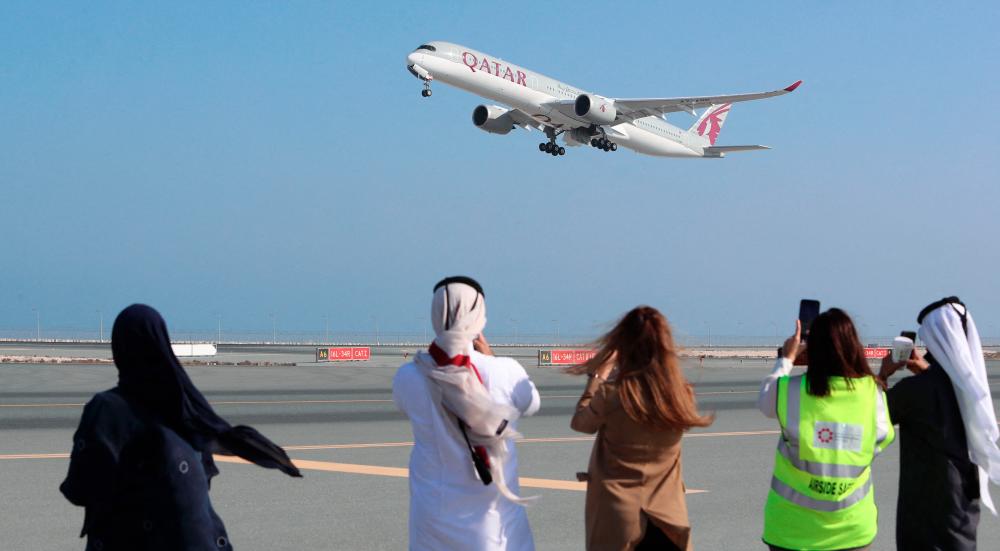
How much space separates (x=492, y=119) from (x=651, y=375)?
41.3 meters

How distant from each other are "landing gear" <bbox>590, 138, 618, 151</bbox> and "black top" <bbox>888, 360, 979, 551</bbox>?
133 ft

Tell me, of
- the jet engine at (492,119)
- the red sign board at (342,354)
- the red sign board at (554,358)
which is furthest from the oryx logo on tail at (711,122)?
the red sign board at (342,354)

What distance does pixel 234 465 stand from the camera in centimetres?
1280

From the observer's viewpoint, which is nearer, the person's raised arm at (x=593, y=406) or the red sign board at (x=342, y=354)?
the person's raised arm at (x=593, y=406)

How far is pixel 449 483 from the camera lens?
500cm

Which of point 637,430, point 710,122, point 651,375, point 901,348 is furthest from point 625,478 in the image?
point 710,122

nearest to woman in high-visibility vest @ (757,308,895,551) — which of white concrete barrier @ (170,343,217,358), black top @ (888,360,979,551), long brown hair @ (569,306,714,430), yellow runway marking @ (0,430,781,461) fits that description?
black top @ (888,360,979,551)

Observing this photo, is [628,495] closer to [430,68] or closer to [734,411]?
[734,411]

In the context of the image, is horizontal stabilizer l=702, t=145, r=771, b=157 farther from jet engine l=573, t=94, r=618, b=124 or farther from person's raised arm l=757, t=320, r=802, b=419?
person's raised arm l=757, t=320, r=802, b=419

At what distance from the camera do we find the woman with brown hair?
5.17 m

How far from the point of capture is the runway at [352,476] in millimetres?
8930

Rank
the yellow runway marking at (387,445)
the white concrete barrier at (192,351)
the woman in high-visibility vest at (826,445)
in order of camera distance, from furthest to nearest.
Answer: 1. the white concrete barrier at (192,351)
2. the yellow runway marking at (387,445)
3. the woman in high-visibility vest at (826,445)

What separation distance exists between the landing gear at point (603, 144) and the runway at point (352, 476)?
898 inches

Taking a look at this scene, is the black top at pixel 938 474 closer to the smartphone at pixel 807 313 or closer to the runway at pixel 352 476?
the smartphone at pixel 807 313
